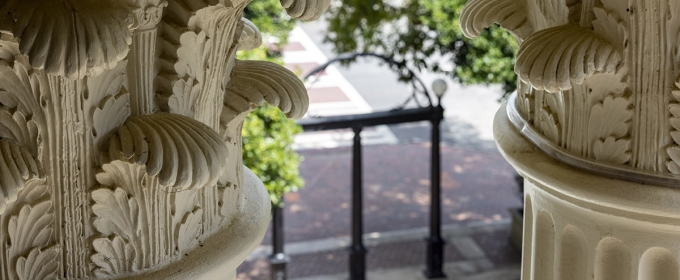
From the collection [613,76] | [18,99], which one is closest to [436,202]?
[613,76]

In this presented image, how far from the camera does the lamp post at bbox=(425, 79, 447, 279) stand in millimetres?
6886

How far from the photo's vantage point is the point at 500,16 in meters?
2.37

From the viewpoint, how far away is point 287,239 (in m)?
8.78

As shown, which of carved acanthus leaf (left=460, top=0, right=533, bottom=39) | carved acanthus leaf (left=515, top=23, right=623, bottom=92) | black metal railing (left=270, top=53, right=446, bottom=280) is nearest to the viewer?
carved acanthus leaf (left=515, top=23, right=623, bottom=92)

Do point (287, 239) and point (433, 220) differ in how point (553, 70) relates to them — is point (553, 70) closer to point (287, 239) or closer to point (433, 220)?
point (433, 220)

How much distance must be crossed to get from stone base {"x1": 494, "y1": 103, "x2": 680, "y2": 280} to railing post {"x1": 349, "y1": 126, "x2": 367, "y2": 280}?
4198 mm

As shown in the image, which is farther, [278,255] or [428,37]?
[428,37]

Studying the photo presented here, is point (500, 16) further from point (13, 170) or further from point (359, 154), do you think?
point (359, 154)

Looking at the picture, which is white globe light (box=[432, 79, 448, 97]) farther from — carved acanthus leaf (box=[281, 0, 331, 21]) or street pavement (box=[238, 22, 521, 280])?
carved acanthus leaf (box=[281, 0, 331, 21])

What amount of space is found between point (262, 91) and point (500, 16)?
31.9 inches

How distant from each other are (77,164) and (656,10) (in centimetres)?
136

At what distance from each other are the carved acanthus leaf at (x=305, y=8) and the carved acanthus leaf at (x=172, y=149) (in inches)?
11.9

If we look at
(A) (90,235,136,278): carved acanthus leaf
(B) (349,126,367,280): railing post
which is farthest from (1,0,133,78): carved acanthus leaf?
(B) (349,126,367,280): railing post

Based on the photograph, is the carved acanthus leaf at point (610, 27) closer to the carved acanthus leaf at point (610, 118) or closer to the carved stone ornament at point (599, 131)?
the carved stone ornament at point (599, 131)
